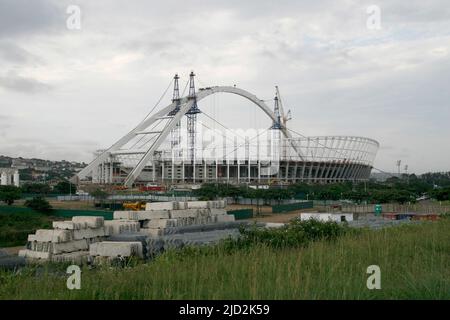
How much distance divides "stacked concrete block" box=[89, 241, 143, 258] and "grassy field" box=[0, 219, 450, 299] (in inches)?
219

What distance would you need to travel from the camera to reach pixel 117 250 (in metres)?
14.1

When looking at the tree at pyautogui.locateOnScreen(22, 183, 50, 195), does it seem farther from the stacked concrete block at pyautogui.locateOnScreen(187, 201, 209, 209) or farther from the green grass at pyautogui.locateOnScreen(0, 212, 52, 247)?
the stacked concrete block at pyautogui.locateOnScreen(187, 201, 209, 209)

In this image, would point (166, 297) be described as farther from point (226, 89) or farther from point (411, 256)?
point (226, 89)

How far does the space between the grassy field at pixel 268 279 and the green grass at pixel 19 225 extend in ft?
68.1

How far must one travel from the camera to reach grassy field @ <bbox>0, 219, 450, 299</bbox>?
541cm

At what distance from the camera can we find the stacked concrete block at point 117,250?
13875mm

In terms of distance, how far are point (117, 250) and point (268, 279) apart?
9.07 meters

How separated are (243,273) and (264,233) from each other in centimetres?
583

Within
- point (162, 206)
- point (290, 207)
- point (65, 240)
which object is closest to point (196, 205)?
point (162, 206)

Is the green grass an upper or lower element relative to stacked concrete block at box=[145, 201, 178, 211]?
lower

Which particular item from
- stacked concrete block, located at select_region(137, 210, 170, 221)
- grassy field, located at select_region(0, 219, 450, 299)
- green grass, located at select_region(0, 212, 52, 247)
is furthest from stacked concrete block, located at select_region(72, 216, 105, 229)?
green grass, located at select_region(0, 212, 52, 247)

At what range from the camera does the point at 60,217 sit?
3594 centimetres

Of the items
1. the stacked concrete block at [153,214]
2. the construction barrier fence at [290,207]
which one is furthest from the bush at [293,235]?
the construction barrier fence at [290,207]

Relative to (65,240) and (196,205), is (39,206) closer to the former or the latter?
(196,205)
